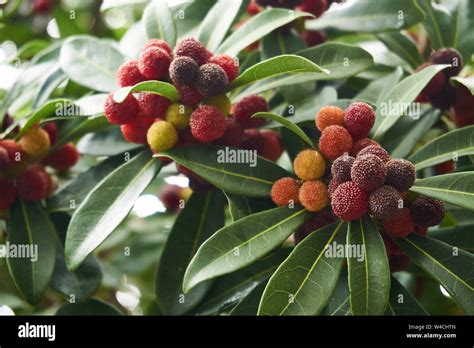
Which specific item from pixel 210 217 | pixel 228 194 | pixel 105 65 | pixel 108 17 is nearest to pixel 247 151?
pixel 228 194

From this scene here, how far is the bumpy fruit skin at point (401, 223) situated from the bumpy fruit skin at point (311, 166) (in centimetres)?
16

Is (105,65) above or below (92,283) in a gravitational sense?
above

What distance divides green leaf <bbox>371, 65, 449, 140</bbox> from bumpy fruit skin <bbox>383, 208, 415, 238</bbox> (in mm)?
211

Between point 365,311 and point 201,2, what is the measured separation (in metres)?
0.95

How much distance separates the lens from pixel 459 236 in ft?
4.67

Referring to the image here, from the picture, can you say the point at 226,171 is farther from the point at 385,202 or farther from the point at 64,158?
the point at 64,158

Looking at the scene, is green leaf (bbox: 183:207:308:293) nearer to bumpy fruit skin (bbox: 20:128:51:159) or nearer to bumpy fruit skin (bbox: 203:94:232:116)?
bumpy fruit skin (bbox: 203:94:232:116)

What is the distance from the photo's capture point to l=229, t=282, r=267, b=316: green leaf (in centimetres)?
134

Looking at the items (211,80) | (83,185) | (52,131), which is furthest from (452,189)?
(52,131)

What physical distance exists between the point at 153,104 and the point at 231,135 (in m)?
0.18

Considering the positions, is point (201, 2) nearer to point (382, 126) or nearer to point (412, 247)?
point (382, 126)

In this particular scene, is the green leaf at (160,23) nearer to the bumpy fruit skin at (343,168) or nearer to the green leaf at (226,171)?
the green leaf at (226,171)

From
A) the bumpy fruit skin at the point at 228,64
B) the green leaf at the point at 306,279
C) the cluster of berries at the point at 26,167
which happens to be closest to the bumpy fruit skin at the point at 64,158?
the cluster of berries at the point at 26,167

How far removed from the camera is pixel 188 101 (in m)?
1.38
